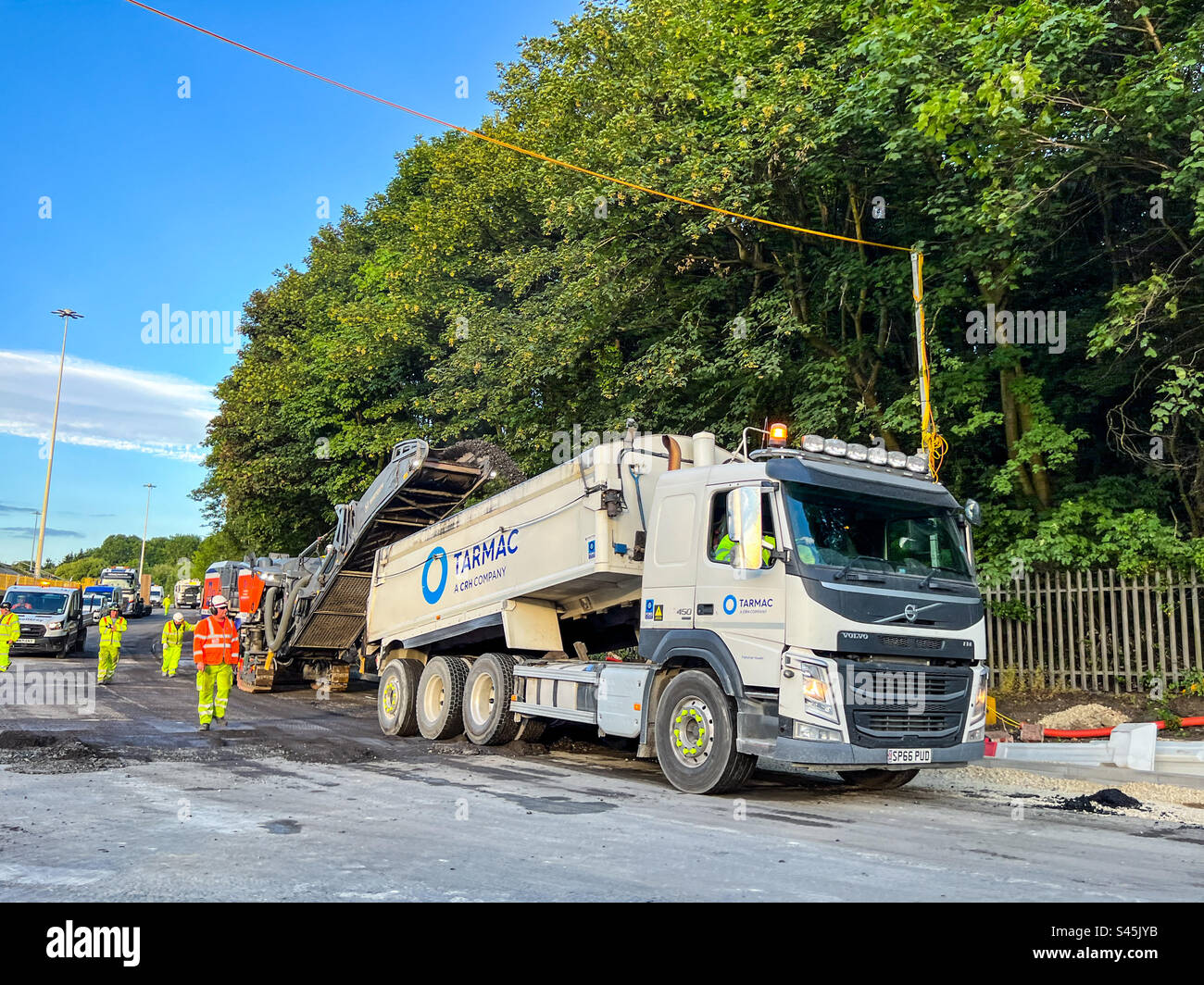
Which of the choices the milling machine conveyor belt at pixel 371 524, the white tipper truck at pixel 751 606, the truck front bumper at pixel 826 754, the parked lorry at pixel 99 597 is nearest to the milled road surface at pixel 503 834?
the truck front bumper at pixel 826 754

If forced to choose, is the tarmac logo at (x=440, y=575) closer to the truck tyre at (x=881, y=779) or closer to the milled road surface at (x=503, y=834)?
the milled road surface at (x=503, y=834)

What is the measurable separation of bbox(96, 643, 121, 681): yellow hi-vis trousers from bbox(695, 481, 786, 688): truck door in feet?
50.1

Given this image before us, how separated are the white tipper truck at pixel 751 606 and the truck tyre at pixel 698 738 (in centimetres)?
2

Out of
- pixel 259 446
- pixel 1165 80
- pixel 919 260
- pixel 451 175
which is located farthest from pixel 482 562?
pixel 259 446

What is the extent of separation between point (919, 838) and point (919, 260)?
32.4 feet

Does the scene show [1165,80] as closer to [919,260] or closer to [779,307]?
[919,260]

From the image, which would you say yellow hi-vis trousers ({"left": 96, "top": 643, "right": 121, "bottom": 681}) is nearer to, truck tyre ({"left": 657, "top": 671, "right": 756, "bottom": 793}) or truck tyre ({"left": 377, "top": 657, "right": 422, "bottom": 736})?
truck tyre ({"left": 377, "top": 657, "right": 422, "bottom": 736})

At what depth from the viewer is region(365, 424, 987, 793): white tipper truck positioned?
25.2ft

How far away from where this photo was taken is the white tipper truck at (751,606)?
768 centimetres

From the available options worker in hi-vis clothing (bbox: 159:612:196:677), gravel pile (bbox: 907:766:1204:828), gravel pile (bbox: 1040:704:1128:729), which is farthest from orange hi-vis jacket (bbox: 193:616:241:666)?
gravel pile (bbox: 1040:704:1128:729)

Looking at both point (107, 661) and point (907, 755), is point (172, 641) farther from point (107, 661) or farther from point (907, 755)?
point (907, 755)

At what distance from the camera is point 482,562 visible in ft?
39.0

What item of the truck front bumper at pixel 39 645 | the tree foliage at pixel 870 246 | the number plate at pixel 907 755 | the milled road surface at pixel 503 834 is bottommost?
the milled road surface at pixel 503 834

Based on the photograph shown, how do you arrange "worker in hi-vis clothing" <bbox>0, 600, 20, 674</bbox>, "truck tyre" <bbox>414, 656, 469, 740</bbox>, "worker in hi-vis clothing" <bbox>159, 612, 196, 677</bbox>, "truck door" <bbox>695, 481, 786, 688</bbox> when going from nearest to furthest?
"truck door" <bbox>695, 481, 786, 688</bbox> < "truck tyre" <bbox>414, 656, 469, 740</bbox> < "worker in hi-vis clothing" <bbox>0, 600, 20, 674</bbox> < "worker in hi-vis clothing" <bbox>159, 612, 196, 677</bbox>
